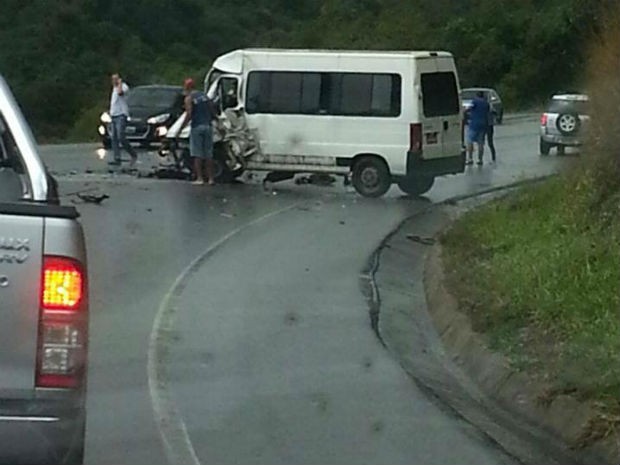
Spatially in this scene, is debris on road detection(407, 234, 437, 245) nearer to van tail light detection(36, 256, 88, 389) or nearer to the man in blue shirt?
the man in blue shirt

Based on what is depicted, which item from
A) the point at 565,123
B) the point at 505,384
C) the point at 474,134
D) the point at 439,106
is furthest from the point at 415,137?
the point at 505,384

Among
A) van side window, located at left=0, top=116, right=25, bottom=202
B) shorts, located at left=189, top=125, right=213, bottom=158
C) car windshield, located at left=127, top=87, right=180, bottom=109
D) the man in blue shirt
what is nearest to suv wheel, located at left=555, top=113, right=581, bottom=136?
the man in blue shirt

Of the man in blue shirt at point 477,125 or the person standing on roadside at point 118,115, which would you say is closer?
the person standing on roadside at point 118,115

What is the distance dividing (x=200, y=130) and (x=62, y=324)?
66.9ft

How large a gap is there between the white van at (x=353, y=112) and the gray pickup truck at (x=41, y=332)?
1993cm

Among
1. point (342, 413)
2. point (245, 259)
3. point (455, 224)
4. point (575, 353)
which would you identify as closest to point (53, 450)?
point (342, 413)

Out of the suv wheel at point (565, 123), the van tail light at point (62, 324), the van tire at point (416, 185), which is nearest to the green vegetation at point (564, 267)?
the van tail light at point (62, 324)

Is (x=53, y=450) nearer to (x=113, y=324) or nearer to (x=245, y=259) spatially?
(x=113, y=324)

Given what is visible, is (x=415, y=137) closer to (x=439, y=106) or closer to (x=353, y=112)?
(x=439, y=106)

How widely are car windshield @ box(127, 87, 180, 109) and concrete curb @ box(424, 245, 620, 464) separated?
22181mm

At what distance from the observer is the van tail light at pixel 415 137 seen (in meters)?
25.6

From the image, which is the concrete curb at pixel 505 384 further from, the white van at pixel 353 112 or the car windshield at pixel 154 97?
the car windshield at pixel 154 97

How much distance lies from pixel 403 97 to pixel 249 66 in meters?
2.80

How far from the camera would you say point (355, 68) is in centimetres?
2592
